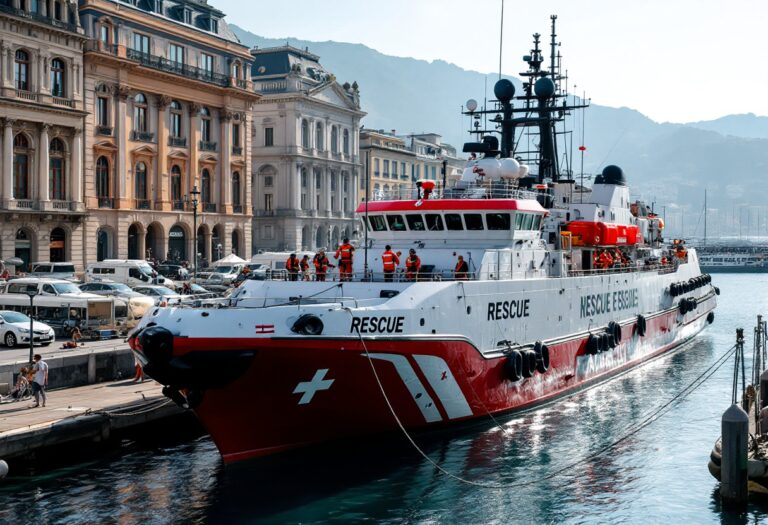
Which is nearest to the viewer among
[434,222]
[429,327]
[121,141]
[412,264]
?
[429,327]

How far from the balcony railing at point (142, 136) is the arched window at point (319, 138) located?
2709 centimetres

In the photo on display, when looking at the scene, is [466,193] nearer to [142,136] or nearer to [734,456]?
[734,456]

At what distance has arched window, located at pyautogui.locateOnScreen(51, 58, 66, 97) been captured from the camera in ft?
177

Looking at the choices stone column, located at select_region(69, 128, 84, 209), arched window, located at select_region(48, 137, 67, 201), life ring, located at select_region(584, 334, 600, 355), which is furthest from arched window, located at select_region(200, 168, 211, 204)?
life ring, located at select_region(584, 334, 600, 355)

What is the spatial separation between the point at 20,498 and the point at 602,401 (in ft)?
60.1

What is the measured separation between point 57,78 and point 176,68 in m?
12.0

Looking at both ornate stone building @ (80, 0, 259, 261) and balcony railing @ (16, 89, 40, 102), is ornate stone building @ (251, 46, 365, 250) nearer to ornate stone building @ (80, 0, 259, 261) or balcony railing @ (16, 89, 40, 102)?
ornate stone building @ (80, 0, 259, 261)

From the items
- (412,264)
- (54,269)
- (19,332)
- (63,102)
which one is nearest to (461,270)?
(412,264)

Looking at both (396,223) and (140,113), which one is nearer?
(396,223)

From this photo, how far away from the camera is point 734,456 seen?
60.0ft

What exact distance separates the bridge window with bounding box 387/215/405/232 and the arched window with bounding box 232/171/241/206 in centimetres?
4866

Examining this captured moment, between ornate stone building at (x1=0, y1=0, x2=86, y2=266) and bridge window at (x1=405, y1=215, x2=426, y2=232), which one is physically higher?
ornate stone building at (x1=0, y1=0, x2=86, y2=266)

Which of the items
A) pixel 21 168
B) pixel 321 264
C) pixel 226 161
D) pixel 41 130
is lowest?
pixel 321 264

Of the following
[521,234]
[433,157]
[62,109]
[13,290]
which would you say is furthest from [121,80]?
[433,157]
